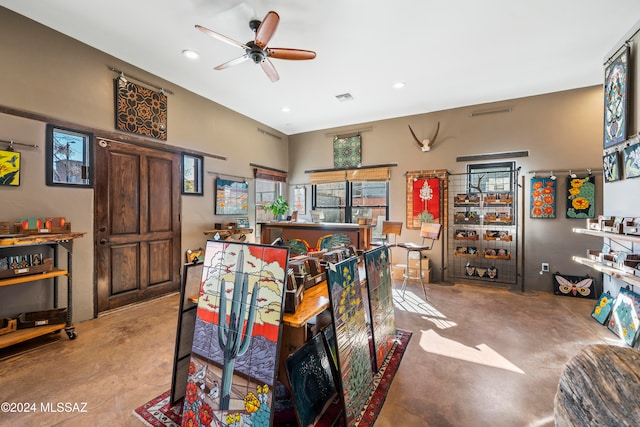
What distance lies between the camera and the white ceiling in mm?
2549

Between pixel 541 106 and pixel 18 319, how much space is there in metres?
7.44

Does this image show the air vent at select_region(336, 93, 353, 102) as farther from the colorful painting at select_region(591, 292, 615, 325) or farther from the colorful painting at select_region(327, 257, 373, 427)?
the colorful painting at select_region(591, 292, 615, 325)

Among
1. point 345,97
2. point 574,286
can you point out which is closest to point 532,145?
point 574,286

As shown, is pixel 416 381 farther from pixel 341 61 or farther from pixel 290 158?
pixel 290 158

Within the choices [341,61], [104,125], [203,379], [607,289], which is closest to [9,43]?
[104,125]

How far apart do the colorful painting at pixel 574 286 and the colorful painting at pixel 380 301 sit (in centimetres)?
342

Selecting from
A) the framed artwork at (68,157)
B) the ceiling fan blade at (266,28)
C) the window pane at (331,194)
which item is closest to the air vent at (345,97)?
the window pane at (331,194)

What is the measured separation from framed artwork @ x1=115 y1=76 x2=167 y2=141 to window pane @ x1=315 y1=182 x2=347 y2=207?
346 cm

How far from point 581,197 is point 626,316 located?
210 cm

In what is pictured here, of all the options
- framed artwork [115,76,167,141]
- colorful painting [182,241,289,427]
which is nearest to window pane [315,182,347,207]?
framed artwork [115,76,167,141]

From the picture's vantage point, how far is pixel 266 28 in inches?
92.3

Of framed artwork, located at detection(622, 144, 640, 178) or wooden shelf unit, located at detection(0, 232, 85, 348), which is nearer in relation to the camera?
wooden shelf unit, located at detection(0, 232, 85, 348)

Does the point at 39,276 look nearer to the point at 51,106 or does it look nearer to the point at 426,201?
the point at 51,106

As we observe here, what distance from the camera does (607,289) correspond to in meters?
3.44
